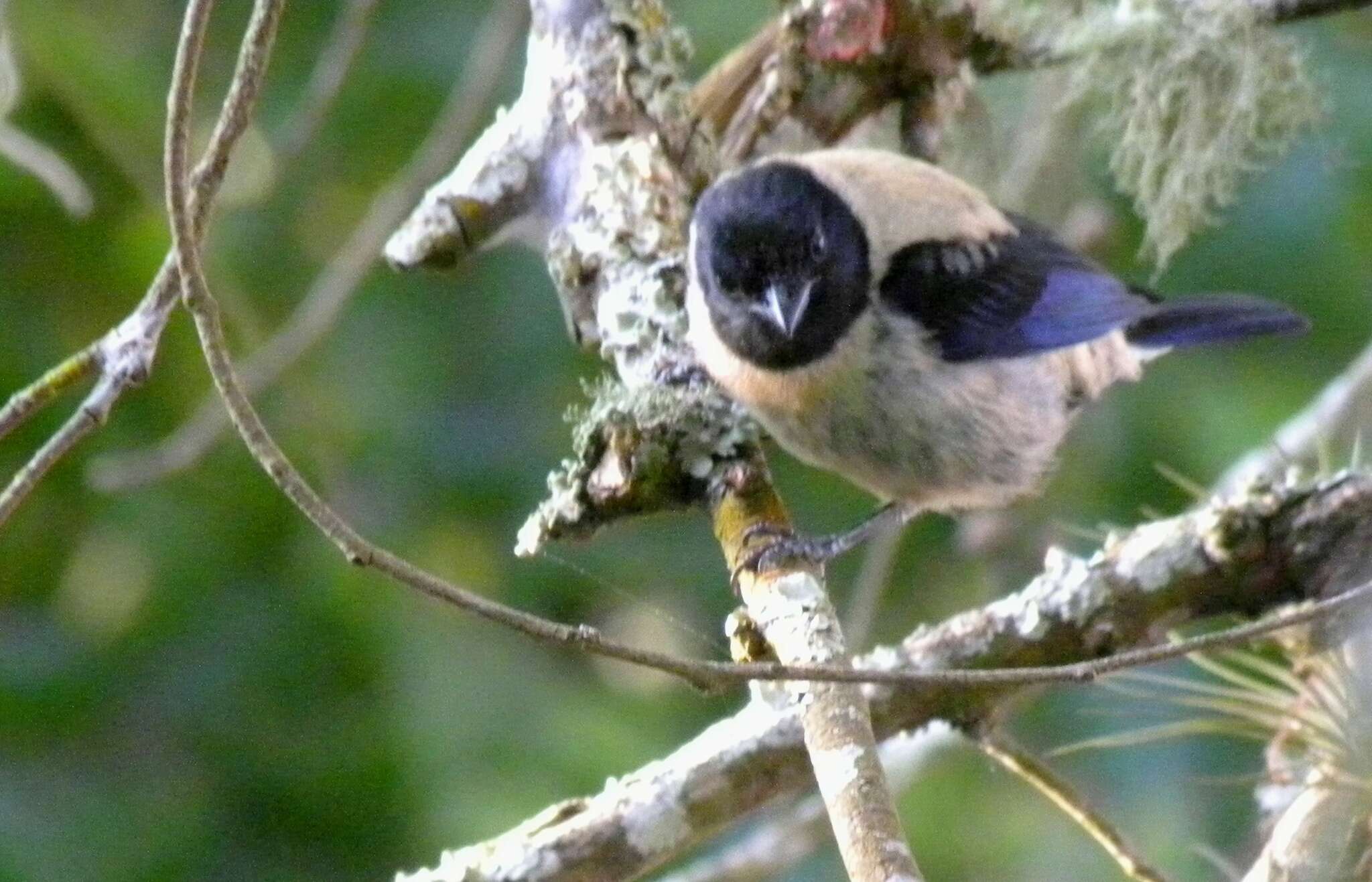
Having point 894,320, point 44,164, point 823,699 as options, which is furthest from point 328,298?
point 823,699

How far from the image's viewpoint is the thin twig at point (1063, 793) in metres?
1.93

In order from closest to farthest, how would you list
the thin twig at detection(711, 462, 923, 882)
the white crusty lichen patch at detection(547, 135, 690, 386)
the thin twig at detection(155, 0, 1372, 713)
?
the thin twig at detection(155, 0, 1372, 713), the thin twig at detection(711, 462, 923, 882), the white crusty lichen patch at detection(547, 135, 690, 386)

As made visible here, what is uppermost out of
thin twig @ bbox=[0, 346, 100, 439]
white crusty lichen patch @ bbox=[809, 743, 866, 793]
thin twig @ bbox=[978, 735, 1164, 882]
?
thin twig @ bbox=[0, 346, 100, 439]

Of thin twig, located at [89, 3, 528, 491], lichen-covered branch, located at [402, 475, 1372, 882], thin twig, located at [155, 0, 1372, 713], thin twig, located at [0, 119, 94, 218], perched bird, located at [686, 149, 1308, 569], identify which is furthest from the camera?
thin twig, located at [89, 3, 528, 491]

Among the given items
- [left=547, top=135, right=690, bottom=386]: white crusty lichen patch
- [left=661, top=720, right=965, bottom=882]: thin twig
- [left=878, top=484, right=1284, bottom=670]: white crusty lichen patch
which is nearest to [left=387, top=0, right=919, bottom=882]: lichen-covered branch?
[left=547, top=135, right=690, bottom=386]: white crusty lichen patch

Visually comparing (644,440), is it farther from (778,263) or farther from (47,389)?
(47,389)

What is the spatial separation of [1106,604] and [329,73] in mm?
1589

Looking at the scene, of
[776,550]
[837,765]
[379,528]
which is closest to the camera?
[837,765]

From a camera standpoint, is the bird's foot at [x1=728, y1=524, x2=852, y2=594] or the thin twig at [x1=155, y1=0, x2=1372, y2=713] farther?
the bird's foot at [x1=728, y1=524, x2=852, y2=594]

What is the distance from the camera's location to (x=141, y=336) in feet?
5.02

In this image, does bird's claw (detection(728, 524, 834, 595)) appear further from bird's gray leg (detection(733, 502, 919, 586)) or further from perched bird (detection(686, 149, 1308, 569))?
perched bird (detection(686, 149, 1308, 569))

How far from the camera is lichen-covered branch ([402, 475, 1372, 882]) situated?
1.85m

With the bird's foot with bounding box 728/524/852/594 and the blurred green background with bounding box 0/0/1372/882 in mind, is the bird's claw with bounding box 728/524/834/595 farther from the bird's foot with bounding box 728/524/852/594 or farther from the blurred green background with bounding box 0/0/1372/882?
the blurred green background with bounding box 0/0/1372/882

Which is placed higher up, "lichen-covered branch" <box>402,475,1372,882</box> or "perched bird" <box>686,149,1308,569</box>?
"perched bird" <box>686,149,1308,569</box>
